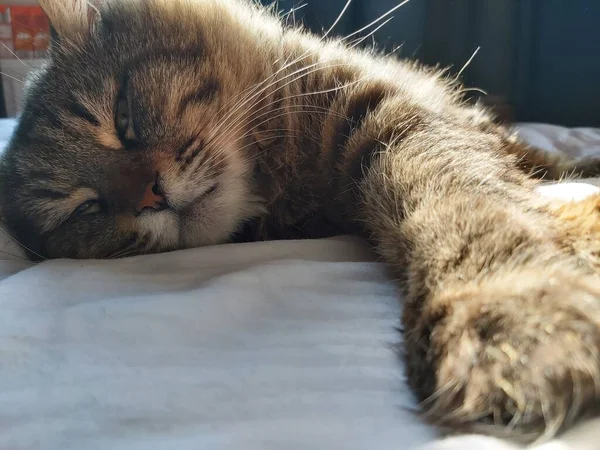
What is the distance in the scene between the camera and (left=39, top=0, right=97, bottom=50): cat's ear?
1.13m

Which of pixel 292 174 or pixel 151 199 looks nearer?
pixel 151 199

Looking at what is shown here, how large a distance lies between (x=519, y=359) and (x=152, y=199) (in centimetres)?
67

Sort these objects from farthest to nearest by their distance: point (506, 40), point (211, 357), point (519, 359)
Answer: point (506, 40), point (211, 357), point (519, 359)

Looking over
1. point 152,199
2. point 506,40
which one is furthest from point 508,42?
point 152,199

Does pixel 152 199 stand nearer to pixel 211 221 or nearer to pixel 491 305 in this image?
pixel 211 221

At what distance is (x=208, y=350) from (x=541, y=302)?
Result: 1.23 ft

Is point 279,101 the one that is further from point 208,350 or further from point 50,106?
point 208,350

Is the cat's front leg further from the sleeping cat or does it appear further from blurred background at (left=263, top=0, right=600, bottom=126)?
blurred background at (left=263, top=0, right=600, bottom=126)

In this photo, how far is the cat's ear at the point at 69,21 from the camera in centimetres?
113

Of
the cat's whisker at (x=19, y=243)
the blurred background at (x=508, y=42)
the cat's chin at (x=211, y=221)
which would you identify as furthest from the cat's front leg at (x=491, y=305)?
the blurred background at (x=508, y=42)

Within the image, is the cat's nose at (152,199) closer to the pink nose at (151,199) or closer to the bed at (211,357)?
the pink nose at (151,199)

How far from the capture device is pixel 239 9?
1.36m

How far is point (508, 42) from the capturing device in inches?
93.5

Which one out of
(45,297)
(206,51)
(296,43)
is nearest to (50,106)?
(206,51)
